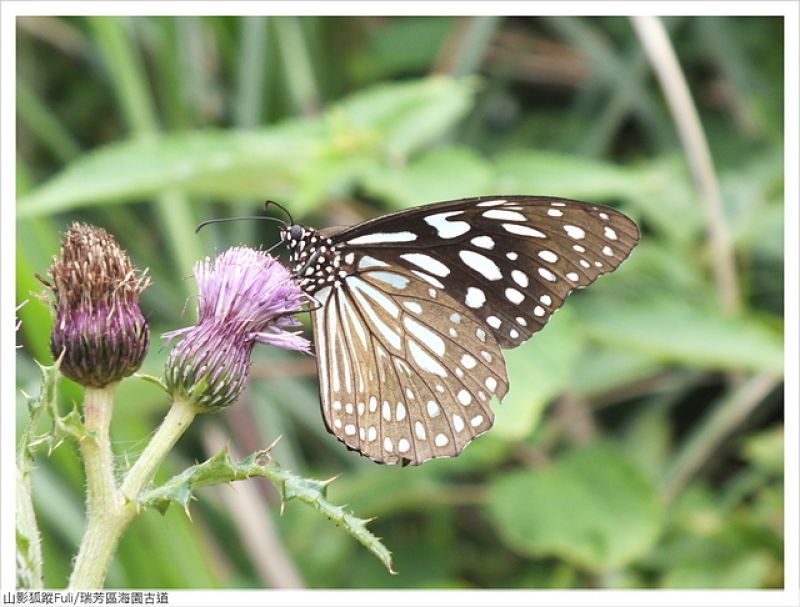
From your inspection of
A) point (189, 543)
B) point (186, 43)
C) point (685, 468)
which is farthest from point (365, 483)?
point (186, 43)

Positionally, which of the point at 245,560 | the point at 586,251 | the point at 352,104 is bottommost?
the point at 245,560

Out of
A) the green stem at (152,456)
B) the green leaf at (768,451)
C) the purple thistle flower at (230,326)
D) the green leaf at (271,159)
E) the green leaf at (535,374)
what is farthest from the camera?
the green leaf at (768,451)

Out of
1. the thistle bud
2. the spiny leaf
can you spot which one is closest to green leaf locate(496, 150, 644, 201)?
the thistle bud

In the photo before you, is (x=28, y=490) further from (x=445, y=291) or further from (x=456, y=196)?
(x=456, y=196)

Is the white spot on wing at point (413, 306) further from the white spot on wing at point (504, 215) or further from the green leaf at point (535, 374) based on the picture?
the green leaf at point (535, 374)

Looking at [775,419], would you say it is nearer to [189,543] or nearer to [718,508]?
[718,508]

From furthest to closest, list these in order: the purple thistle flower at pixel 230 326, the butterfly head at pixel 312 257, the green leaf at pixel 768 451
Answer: the green leaf at pixel 768 451, the butterfly head at pixel 312 257, the purple thistle flower at pixel 230 326

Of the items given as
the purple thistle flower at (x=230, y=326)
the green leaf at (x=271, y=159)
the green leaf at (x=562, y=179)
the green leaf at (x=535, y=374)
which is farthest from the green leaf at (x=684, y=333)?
the purple thistle flower at (x=230, y=326)

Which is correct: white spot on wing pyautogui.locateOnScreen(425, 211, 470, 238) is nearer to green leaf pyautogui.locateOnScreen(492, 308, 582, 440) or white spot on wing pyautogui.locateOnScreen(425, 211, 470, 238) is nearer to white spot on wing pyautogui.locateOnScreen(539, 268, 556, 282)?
white spot on wing pyautogui.locateOnScreen(539, 268, 556, 282)
